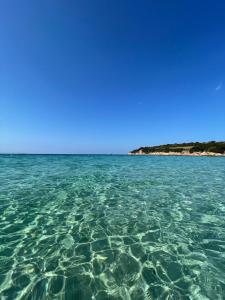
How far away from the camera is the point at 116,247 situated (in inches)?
210

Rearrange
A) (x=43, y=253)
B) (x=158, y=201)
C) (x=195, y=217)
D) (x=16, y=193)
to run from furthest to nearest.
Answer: (x=16, y=193) → (x=158, y=201) → (x=195, y=217) → (x=43, y=253)

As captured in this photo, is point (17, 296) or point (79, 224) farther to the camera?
point (79, 224)

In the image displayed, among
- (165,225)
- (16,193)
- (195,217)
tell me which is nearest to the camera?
(165,225)

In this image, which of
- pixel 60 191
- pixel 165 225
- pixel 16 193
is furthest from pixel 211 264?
pixel 16 193

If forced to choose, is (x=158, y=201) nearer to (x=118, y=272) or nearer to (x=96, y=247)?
(x=96, y=247)

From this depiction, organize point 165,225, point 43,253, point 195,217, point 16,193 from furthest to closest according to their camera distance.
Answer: point 16,193 < point 195,217 < point 165,225 < point 43,253

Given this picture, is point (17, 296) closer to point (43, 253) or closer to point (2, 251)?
point (43, 253)

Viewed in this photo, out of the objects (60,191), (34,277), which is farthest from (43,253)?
(60,191)

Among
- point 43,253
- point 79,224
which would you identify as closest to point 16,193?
point 79,224

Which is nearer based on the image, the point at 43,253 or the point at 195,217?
the point at 43,253

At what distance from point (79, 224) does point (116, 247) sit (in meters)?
2.14

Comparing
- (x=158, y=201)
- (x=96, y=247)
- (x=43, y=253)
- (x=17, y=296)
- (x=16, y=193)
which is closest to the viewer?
(x=17, y=296)

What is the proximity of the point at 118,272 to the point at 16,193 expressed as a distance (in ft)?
31.0

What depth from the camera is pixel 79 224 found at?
693cm
